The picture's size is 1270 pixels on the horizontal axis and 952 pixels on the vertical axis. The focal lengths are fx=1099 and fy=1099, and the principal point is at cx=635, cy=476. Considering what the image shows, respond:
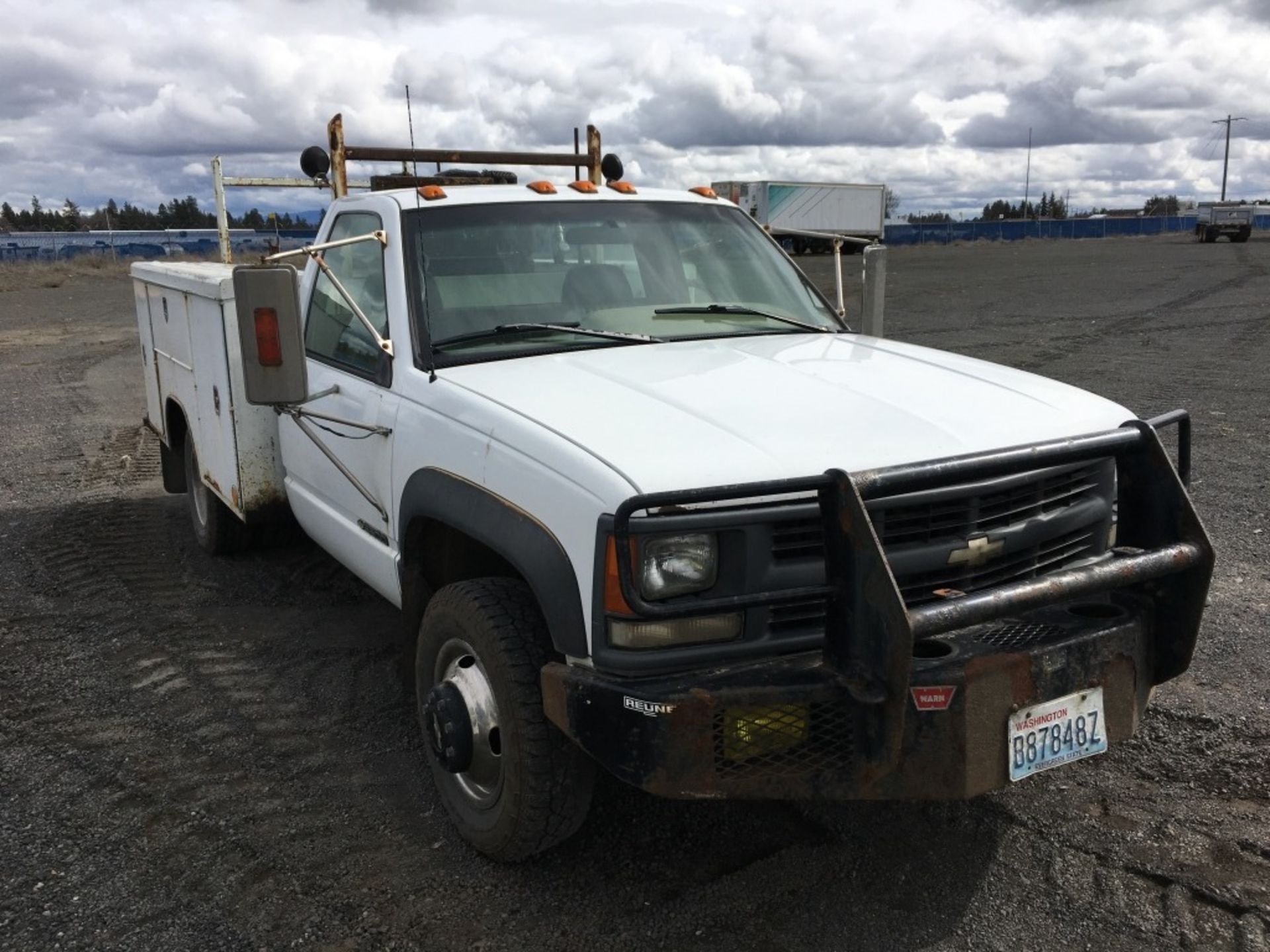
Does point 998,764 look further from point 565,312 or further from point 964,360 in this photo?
point 565,312

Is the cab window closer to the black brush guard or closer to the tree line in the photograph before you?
the black brush guard

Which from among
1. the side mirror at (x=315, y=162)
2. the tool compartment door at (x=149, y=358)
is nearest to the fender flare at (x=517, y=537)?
the side mirror at (x=315, y=162)

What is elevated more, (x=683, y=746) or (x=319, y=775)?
(x=683, y=746)

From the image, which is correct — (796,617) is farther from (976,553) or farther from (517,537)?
(517,537)

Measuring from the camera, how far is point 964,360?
3.97 meters

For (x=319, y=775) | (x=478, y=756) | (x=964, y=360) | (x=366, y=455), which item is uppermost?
(x=964, y=360)

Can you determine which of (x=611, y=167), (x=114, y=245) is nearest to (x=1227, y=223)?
(x=114, y=245)

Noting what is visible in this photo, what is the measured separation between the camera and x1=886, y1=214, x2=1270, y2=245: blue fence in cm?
6894

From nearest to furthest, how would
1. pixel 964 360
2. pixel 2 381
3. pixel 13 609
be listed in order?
1. pixel 964 360
2. pixel 13 609
3. pixel 2 381

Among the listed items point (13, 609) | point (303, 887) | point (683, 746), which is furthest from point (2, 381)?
point (683, 746)

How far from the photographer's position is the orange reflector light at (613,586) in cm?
256

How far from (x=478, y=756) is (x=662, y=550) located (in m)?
0.96

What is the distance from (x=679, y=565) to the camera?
2627 millimetres

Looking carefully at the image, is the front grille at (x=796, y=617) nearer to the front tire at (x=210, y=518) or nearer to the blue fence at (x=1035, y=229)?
the front tire at (x=210, y=518)
